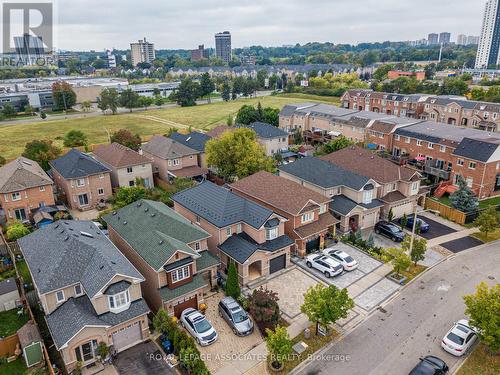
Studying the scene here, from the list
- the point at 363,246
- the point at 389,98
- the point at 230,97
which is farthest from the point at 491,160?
the point at 230,97

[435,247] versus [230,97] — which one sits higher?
[230,97]

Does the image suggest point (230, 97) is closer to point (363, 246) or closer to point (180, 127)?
point (180, 127)

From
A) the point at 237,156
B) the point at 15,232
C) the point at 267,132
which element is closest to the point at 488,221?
the point at 237,156

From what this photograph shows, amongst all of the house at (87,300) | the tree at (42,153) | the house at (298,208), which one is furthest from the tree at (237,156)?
the house at (87,300)

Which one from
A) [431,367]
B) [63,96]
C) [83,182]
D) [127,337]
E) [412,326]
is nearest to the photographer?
[431,367]

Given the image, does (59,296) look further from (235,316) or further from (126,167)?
(126,167)

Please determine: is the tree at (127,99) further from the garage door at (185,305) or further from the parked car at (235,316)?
the parked car at (235,316)
